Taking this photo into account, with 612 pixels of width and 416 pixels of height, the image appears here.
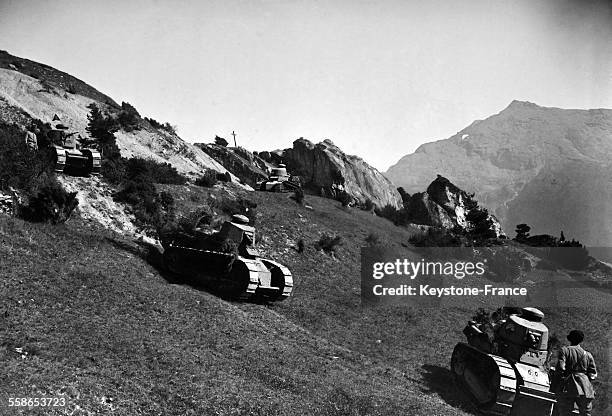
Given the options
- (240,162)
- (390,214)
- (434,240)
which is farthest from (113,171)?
(240,162)

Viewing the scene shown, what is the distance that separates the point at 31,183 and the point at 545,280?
105 feet

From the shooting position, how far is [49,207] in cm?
2044

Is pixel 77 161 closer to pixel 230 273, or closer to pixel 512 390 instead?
pixel 230 273

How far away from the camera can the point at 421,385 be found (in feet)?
52.0

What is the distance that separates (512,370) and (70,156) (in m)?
21.7

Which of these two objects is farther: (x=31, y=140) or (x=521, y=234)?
(x=521, y=234)

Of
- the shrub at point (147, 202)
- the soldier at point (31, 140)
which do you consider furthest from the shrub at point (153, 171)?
the soldier at point (31, 140)

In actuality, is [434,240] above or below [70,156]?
below

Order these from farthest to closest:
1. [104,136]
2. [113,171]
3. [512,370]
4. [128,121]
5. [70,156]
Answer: [128,121]
[104,136]
[113,171]
[70,156]
[512,370]

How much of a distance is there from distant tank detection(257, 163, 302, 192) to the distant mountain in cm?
6789

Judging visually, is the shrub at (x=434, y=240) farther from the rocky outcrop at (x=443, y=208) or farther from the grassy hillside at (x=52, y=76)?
the grassy hillside at (x=52, y=76)

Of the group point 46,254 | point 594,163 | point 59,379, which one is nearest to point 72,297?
point 46,254

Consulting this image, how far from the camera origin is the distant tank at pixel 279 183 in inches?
1630

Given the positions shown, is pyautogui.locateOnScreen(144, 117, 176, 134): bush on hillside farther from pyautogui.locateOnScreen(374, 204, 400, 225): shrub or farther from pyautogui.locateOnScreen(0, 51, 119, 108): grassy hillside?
pyautogui.locateOnScreen(374, 204, 400, 225): shrub
